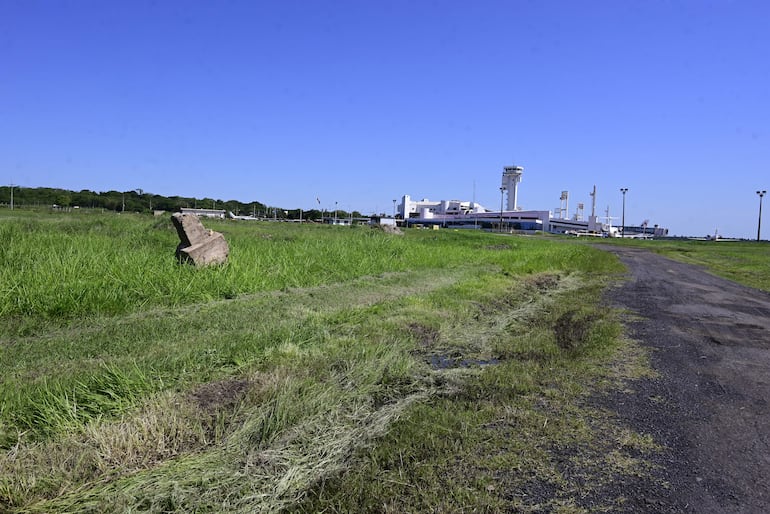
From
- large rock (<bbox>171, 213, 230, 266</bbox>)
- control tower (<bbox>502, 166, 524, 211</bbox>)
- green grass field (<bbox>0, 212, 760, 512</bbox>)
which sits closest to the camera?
green grass field (<bbox>0, 212, 760, 512</bbox>)

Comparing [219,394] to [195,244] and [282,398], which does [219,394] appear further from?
[195,244]

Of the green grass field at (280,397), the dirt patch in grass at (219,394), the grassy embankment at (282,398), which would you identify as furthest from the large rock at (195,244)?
the dirt patch in grass at (219,394)

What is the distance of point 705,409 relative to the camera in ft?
17.2

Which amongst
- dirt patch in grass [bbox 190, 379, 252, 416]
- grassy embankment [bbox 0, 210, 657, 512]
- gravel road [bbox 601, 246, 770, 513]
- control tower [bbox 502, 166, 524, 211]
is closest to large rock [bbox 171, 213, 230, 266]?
grassy embankment [bbox 0, 210, 657, 512]

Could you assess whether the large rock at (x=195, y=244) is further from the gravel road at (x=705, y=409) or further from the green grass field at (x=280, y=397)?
the gravel road at (x=705, y=409)

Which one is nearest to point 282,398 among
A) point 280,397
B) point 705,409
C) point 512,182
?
point 280,397

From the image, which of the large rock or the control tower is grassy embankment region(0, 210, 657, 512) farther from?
the control tower

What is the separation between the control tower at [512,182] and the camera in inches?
6767

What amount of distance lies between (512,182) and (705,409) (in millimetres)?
175119

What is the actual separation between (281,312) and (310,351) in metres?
2.71

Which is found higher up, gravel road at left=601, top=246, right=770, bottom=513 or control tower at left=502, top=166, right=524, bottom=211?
control tower at left=502, top=166, right=524, bottom=211

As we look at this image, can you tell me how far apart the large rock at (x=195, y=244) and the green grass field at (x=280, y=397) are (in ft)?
3.87

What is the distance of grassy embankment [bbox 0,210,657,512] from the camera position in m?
3.44

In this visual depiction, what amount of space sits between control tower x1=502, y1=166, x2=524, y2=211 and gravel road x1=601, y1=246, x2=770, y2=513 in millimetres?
165085
